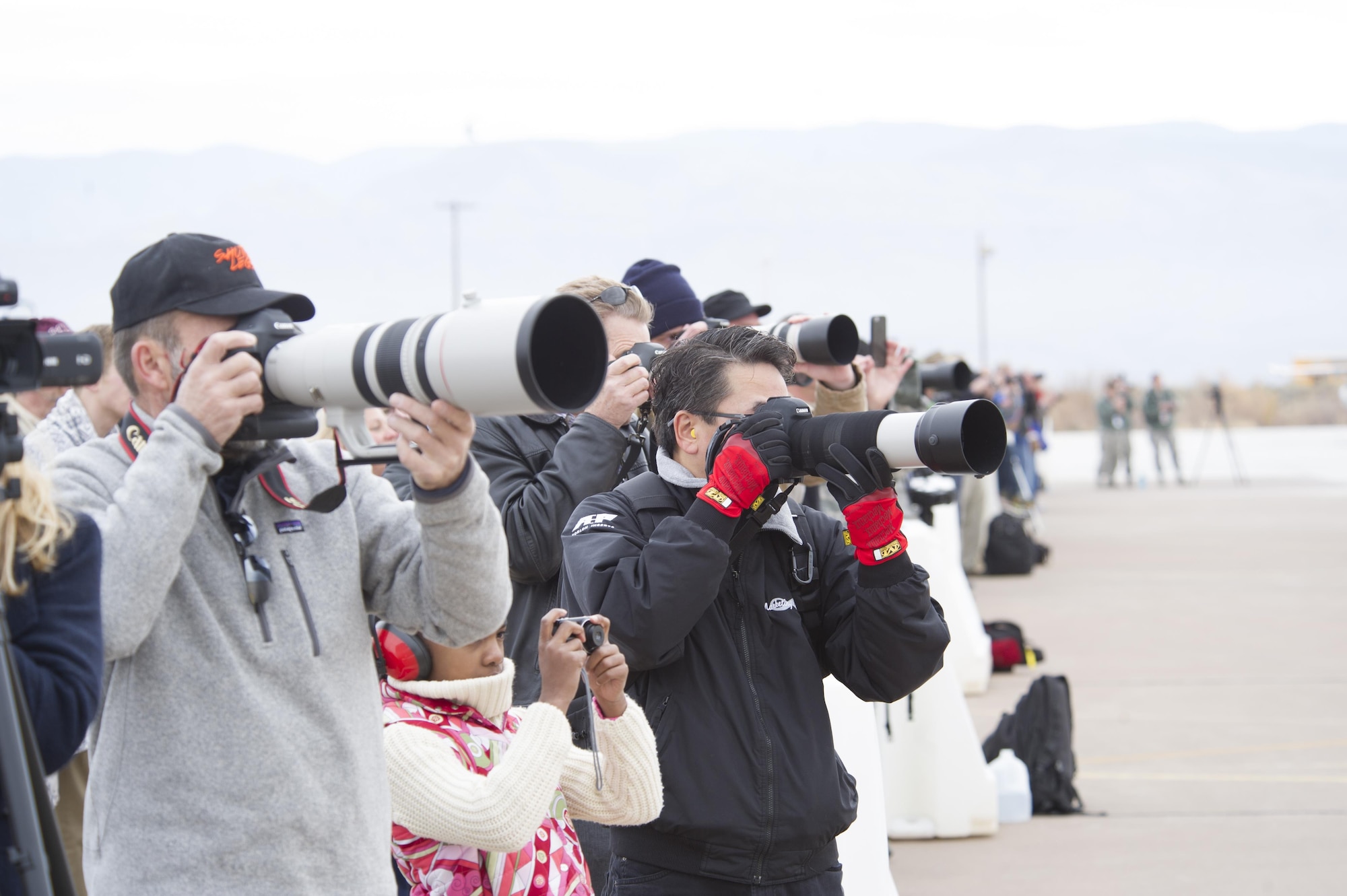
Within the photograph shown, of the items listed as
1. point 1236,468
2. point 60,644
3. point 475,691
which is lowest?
point 1236,468

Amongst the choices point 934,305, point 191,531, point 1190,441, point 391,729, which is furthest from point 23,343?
point 934,305

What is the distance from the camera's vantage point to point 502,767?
2416 mm

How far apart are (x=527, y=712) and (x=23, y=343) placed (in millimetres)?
1207

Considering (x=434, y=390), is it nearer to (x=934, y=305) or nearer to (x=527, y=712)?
(x=527, y=712)

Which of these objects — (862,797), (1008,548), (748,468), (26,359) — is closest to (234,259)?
(26,359)

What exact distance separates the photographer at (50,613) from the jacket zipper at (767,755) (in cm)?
120

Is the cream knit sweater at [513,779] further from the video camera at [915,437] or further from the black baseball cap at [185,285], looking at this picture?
the black baseball cap at [185,285]

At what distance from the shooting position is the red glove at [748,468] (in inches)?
95.8

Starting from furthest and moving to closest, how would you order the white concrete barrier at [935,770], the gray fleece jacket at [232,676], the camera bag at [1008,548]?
the camera bag at [1008,548], the white concrete barrier at [935,770], the gray fleece jacket at [232,676]

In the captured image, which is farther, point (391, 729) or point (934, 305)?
point (934, 305)

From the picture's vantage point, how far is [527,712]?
2488mm

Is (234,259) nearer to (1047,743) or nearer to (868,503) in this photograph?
(868,503)

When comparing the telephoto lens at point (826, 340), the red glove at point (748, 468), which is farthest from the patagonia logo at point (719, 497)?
the telephoto lens at point (826, 340)

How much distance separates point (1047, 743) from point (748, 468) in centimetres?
390
